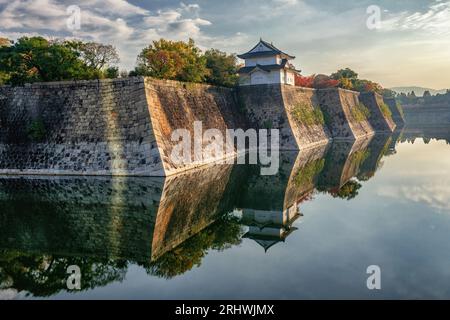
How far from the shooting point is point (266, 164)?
20.2 metres

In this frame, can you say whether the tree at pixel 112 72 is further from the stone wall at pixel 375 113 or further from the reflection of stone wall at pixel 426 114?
the reflection of stone wall at pixel 426 114

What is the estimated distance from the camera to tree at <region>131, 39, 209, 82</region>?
21938 mm

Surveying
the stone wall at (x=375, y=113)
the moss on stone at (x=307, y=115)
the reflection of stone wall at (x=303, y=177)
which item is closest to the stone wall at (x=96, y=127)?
the reflection of stone wall at (x=303, y=177)

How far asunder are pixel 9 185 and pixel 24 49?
695cm

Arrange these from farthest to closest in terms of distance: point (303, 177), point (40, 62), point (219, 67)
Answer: point (219, 67)
point (40, 62)
point (303, 177)

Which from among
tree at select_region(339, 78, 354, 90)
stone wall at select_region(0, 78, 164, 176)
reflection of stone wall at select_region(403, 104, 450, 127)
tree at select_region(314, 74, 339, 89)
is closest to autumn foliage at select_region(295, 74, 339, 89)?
tree at select_region(314, 74, 339, 89)

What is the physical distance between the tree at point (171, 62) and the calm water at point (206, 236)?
840 cm

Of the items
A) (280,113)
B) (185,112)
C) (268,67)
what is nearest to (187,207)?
(185,112)

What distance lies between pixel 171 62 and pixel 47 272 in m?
17.0

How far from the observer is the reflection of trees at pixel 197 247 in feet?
23.0

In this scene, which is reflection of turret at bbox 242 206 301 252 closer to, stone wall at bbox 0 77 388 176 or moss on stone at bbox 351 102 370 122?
stone wall at bbox 0 77 388 176

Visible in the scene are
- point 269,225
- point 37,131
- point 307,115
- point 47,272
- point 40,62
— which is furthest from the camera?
point 307,115

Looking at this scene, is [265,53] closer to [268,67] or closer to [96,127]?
[268,67]

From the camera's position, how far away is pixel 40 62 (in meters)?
18.3
